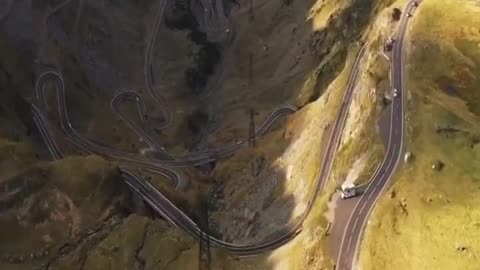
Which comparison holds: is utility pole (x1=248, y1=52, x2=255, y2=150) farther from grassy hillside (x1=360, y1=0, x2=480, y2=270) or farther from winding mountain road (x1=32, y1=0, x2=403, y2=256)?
grassy hillside (x1=360, y1=0, x2=480, y2=270)


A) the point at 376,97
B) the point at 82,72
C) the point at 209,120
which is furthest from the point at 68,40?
the point at 376,97

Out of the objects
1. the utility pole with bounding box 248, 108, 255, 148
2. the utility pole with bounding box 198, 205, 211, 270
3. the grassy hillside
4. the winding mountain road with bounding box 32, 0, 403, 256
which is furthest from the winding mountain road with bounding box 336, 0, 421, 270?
the utility pole with bounding box 248, 108, 255, 148

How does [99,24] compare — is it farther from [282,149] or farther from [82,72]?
[282,149]

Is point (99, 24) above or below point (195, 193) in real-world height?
above

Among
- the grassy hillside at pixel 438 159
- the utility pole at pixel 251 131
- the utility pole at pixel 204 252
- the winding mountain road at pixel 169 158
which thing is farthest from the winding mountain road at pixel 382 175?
the utility pole at pixel 251 131

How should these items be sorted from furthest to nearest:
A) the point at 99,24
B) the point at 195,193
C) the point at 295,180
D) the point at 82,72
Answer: the point at 99,24 → the point at 82,72 → the point at 195,193 → the point at 295,180

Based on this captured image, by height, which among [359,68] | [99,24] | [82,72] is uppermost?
[99,24]

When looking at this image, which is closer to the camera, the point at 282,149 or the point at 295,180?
the point at 295,180

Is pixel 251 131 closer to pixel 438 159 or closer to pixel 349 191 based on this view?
pixel 349 191

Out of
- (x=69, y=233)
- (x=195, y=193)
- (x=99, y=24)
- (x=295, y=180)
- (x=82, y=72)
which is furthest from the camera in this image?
(x=99, y=24)
